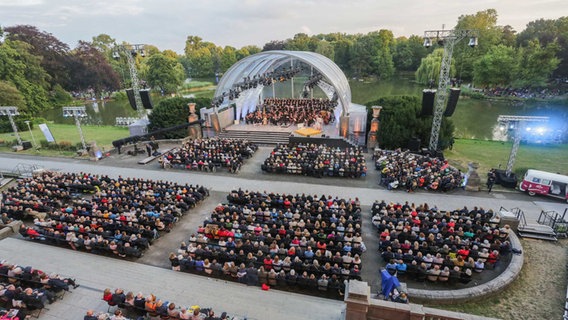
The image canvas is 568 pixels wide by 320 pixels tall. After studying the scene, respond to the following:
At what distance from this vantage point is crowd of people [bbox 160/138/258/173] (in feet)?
64.2

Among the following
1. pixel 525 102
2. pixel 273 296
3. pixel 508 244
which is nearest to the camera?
pixel 273 296

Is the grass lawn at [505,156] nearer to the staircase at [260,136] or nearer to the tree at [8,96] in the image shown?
the staircase at [260,136]

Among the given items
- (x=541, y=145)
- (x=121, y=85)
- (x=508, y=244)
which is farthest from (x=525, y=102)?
(x=121, y=85)

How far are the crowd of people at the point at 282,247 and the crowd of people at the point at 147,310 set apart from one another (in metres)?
1.95

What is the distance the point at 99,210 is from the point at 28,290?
16.8 ft

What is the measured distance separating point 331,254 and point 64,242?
33.8 ft

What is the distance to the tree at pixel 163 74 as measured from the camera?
58.4 metres

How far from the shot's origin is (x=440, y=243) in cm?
1020

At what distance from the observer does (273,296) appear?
8.70 m

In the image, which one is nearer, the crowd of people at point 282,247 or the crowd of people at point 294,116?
the crowd of people at point 282,247

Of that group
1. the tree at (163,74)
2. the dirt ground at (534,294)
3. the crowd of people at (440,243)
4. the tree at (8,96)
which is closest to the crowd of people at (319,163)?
the crowd of people at (440,243)

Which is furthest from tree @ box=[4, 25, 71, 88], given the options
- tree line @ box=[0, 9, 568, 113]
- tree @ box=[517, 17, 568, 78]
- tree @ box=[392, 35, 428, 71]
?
tree @ box=[517, 17, 568, 78]

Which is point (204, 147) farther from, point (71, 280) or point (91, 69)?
point (91, 69)

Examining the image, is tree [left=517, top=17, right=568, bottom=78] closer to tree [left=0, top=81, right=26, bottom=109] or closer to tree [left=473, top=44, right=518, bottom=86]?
tree [left=473, top=44, right=518, bottom=86]
